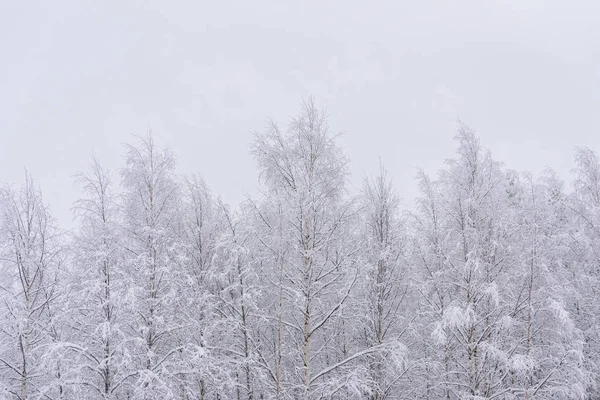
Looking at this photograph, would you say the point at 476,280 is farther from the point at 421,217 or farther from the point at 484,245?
the point at 421,217

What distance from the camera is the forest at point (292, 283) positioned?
13.3 metres

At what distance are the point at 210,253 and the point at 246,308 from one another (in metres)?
2.62

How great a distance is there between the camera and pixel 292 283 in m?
14.4

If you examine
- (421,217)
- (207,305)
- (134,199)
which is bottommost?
(207,305)

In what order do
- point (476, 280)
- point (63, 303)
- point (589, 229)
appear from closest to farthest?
1. point (476, 280)
2. point (63, 303)
3. point (589, 229)

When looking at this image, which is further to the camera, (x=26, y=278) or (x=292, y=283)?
(x=292, y=283)

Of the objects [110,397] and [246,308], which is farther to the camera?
[246,308]

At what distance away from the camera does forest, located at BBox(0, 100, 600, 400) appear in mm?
13312

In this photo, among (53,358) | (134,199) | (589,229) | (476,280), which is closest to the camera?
(53,358)

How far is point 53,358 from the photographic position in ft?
40.7

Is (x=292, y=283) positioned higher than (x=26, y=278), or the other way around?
(x=26, y=278)

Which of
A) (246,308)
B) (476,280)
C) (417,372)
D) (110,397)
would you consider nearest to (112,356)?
(110,397)

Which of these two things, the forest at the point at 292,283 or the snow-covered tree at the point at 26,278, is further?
the snow-covered tree at the point at 26,278

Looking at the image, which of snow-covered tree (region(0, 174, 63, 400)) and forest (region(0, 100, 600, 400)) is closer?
forest (region(0, 100, 600, 400))
